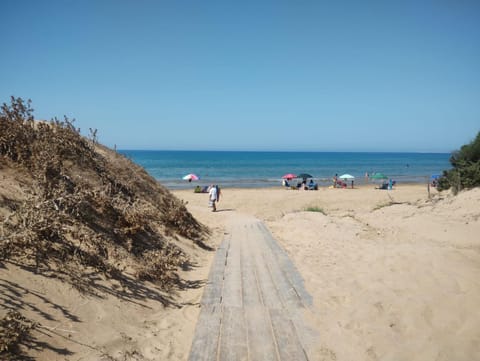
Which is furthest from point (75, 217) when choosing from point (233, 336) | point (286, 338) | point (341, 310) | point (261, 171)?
point (261, 171)

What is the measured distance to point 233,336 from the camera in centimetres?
390

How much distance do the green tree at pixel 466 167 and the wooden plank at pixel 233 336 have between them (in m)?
15.1

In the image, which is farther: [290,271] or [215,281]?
[290,271]

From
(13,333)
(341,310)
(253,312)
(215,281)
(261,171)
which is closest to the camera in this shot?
(13,333)

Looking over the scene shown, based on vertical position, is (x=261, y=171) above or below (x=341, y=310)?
above

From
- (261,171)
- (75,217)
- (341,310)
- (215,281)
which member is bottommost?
(341,310)

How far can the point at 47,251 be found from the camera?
412 cm

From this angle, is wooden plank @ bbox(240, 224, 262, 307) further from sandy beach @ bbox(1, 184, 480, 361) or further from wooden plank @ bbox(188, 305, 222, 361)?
sandy beach @ bbox(1, 184, 480, 361)

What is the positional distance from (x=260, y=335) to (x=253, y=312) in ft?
2.00

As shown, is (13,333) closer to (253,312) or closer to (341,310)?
(253,312)

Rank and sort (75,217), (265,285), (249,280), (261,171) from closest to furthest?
(75,217)
(265,285)
(249,280)
(261,171)

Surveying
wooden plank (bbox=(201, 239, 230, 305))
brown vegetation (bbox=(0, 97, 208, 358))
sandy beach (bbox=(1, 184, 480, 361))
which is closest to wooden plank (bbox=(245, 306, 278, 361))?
sandy beach (bbox=(1, 184, 480, 361))

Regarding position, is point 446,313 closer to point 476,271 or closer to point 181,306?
point 476,271

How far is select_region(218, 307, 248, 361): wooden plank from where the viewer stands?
139 inches
